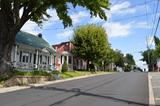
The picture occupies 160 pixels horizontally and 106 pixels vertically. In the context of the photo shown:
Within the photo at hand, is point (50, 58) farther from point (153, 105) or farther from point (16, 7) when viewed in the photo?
point (153, 105)

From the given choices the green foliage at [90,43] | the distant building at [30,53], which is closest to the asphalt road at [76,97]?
the distant building at [30,53]

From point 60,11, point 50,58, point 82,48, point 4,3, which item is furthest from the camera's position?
point 82,48

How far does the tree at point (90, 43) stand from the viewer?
6569 centimetres

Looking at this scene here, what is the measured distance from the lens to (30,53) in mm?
48812

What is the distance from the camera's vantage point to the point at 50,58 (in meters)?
56.0

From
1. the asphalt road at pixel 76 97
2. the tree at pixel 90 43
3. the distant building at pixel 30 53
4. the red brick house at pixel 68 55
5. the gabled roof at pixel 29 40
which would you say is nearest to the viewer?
the asphalt road at pixel 76 97

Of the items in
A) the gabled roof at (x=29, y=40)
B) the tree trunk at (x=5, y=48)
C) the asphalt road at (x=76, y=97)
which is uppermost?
the gabled roof at (x=29, y=40)

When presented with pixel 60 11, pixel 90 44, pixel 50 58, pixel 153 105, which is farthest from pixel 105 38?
pixel 153 105

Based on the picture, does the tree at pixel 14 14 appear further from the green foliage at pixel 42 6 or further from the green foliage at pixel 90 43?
the green foliage at pixel 90 43

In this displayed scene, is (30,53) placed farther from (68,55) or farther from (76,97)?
(76,97)

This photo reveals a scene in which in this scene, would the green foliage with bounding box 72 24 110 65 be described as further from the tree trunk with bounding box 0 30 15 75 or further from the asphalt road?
the asphalt road

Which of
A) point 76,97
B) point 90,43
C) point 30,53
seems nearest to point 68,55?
point 90,43

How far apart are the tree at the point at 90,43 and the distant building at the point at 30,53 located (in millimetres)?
11041

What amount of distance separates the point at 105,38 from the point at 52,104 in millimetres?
55328
